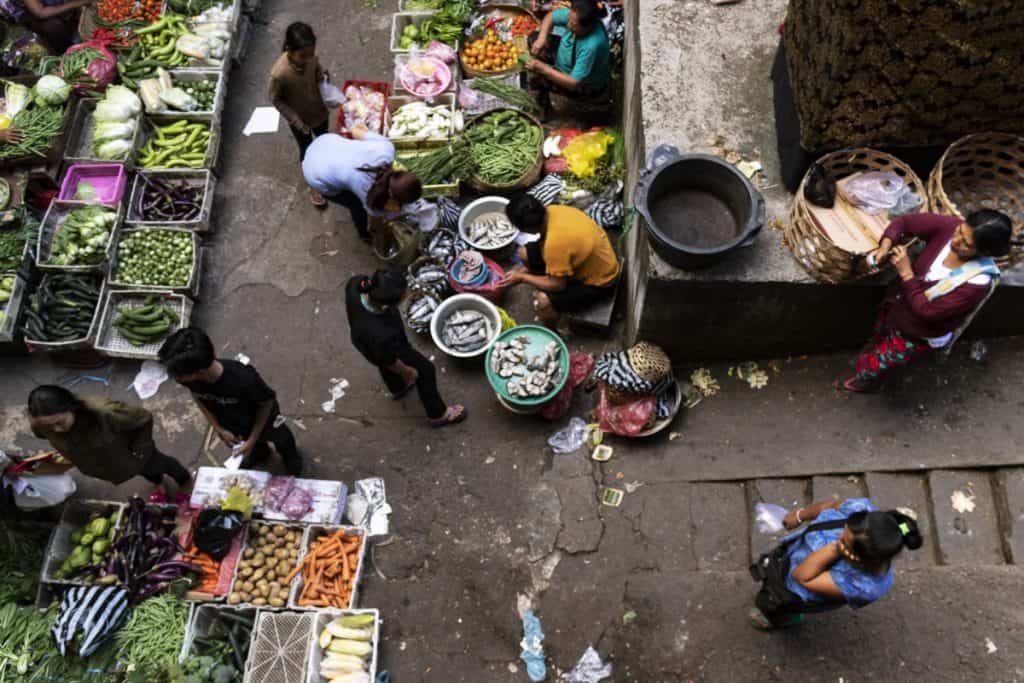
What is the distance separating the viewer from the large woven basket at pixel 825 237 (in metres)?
4.56

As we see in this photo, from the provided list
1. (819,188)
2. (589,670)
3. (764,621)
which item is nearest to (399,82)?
(819,188)

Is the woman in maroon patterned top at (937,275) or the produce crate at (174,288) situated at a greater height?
the woman in maroon patterned top at (937,275)

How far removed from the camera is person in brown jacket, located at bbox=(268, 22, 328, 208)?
5992 mm

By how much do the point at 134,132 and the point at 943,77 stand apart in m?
7.31

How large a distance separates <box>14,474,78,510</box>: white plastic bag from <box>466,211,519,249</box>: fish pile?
398 cm

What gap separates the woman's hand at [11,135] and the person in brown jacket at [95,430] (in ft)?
12.4

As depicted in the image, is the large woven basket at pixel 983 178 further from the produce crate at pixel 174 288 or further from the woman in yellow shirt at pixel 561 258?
the produce crate at pixel 174 288

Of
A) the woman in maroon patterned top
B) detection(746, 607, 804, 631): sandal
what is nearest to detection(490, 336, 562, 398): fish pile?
detection(746, 607, 804, 631): sandal

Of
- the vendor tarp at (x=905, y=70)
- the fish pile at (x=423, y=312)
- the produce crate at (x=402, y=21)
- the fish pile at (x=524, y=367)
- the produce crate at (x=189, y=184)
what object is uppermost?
the vendor tarp at (x=905, y=70)

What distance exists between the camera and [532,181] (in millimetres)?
6863

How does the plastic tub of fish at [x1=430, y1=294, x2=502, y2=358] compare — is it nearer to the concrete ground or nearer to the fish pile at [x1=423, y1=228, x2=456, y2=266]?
the concrete ground

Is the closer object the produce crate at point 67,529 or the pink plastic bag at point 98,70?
the produce crate at point 67,529

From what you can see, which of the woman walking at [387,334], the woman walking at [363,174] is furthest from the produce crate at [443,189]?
the woman walking at [387,334]

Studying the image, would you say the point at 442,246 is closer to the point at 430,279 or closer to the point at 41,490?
the point at 430,279
